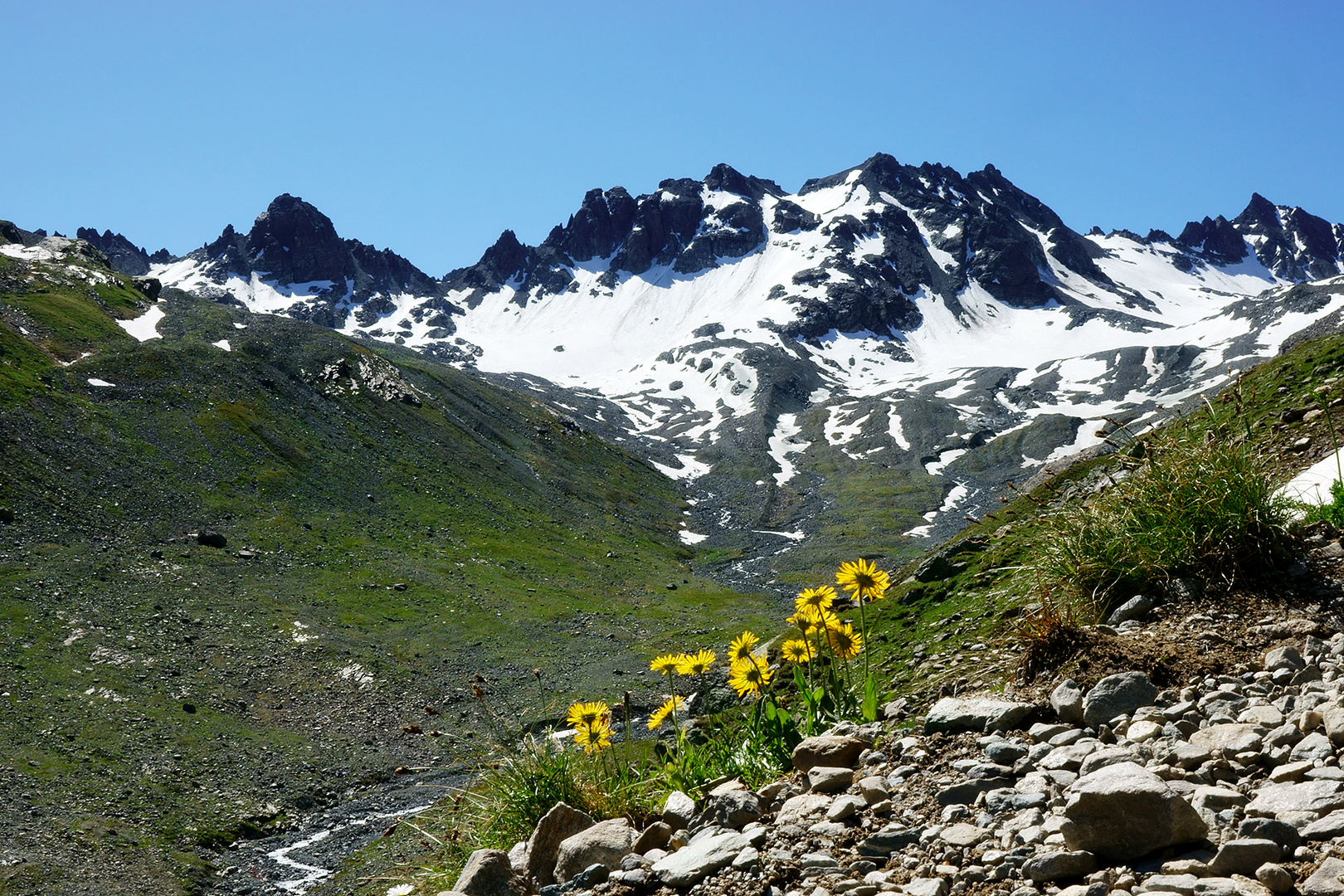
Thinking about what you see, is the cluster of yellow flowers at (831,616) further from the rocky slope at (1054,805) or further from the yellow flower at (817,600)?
the rocky slope at (1054,805)

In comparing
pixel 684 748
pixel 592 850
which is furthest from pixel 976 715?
pixel 592 850

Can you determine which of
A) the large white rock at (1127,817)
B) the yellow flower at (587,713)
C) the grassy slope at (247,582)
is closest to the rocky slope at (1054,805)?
the large white rock at (1127,817)

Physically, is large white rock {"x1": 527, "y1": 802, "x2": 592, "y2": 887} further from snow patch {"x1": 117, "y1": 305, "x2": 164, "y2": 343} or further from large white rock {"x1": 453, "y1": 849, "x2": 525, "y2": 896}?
snow patch {"x1": 117, "y1": 305, "x2": 164, "y2": 343}

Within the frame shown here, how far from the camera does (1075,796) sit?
4.68 m

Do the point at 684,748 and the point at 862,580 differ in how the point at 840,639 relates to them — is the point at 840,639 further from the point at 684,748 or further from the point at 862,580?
the point at 684,748

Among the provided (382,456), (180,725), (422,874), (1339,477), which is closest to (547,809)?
(422,874)

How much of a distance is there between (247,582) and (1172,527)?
66.1 metres

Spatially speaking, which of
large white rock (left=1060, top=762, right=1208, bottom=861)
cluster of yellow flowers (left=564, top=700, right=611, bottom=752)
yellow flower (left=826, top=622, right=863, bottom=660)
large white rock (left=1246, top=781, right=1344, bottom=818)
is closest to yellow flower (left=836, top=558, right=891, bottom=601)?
yellow flower (left=826, top=622, right=863, bottom=660)

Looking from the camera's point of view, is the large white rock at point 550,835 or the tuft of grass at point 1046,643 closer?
the tuft of grass at point 1046,643

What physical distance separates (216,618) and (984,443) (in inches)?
6161

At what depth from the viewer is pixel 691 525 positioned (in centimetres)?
12962

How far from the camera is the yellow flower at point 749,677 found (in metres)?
8.48

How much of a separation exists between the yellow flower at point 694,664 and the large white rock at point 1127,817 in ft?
13.8

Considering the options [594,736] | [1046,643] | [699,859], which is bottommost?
[699,859]
